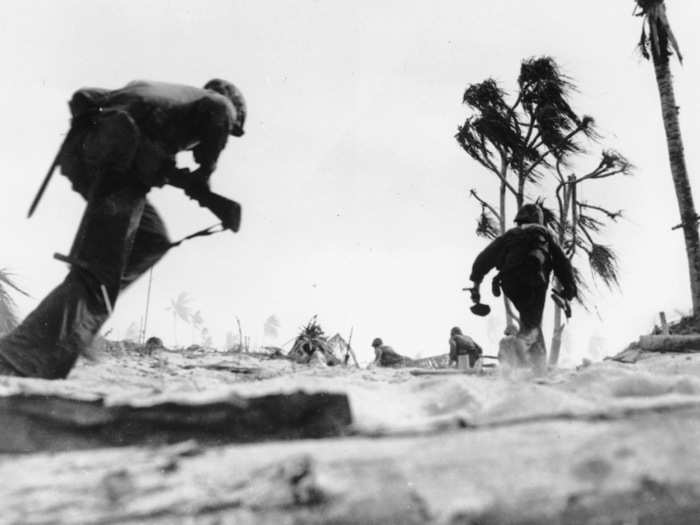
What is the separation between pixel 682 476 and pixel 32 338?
2.03 meters

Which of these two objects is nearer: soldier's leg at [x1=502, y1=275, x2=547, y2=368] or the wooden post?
soldier's leg at [x1=502, y1=275, x2=547, y2=368]

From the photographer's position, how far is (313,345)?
7754 mm

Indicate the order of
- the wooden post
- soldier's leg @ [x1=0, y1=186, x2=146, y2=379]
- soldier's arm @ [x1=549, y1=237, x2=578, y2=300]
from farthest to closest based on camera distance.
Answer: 1. the wooden post
2. soldier's arm @ [x1=549, y1=237, x2=578, y2=300]
3. soldier's leg @ [x1=0, y1=186, x2=146, y2=379]

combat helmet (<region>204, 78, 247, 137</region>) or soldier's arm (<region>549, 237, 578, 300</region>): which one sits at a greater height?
combat helmet (<region>204, 78, 247, 137</region>)

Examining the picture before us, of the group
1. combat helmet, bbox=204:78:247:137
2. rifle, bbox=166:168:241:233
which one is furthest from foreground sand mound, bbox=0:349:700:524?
combat helmet, bbox=204:78:247:137

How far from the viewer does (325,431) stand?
132 cm

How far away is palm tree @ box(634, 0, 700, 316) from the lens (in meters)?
7.94

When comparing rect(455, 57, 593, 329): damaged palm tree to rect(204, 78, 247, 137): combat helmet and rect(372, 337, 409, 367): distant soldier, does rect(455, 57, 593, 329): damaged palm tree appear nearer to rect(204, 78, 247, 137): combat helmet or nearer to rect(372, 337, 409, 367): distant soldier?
rect(372, 337, 409, 367): distant soldier

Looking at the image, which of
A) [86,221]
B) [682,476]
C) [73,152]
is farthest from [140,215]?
[682,476]

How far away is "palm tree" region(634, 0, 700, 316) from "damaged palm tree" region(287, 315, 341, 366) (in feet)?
15.1

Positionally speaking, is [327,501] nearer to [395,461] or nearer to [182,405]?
[395,461]

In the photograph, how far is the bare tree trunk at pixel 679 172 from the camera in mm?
7925

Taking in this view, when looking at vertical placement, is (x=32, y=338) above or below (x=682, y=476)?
above

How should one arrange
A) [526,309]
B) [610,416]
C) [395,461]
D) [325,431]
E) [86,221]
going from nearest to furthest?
[395,461] → [610,416] → [325,431] → [86,221] → [526,309]
